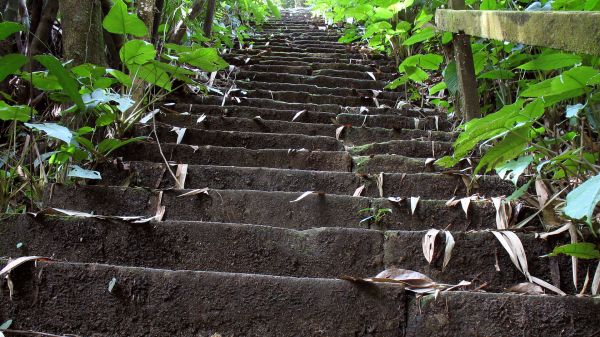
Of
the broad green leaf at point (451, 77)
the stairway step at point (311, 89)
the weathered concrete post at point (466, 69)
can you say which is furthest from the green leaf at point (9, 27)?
the stairway step at point (311, 89)

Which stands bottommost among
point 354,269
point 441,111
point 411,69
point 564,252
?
point 354,269

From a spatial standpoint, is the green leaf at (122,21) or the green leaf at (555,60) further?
the green leaf at (122,21)

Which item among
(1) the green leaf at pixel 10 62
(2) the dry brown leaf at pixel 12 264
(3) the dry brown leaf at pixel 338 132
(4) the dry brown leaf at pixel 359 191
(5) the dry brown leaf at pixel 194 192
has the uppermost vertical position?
(1) the green leaf at pixel 10 62

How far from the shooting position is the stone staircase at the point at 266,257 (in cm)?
123

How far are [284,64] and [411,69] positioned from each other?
1774 millimetres

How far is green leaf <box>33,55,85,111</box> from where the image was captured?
150cm

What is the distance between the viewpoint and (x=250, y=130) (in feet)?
10.1

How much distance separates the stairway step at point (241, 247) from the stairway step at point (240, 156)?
92 cm

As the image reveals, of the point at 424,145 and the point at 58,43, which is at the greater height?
the point at 58,43

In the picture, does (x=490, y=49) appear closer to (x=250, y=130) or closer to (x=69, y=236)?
(x=250, y=130)

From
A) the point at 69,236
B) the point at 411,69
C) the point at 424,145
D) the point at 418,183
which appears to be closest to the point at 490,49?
Result: the point at 411,69

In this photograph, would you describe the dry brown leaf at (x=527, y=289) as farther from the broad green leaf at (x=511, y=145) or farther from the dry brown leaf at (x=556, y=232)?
the broad green leaf at (x=511, y=145)

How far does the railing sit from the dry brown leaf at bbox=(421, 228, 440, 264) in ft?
1.96

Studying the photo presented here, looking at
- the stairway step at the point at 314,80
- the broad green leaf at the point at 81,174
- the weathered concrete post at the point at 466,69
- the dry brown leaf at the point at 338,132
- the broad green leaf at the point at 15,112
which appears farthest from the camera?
the stairway step at the point at 314,80
